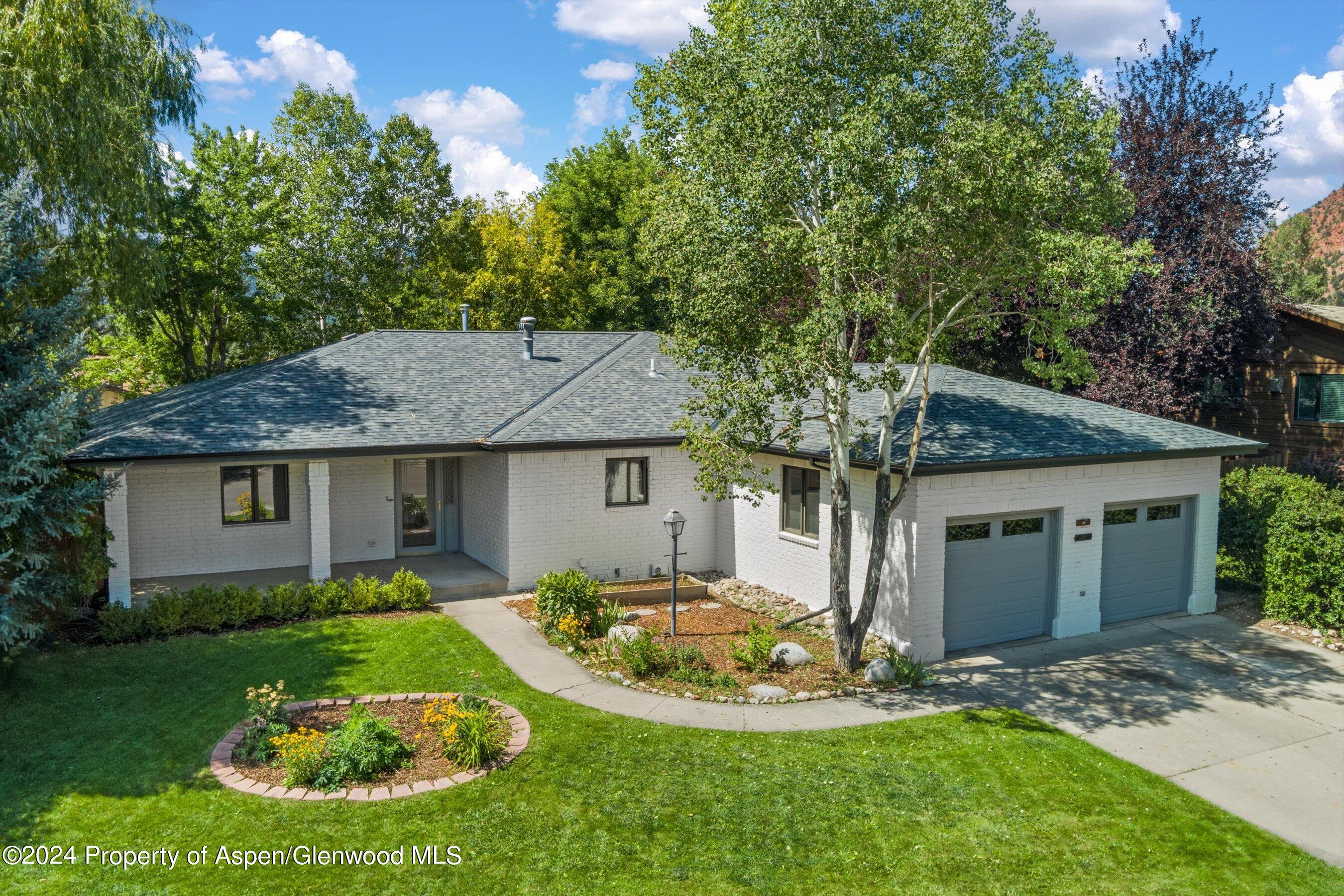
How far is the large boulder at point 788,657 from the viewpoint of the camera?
12.2 meters

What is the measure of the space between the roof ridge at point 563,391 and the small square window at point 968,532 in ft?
25.0

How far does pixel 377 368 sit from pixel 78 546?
7.17 m

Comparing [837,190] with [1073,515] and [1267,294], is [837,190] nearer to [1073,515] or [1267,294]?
[1073,515]

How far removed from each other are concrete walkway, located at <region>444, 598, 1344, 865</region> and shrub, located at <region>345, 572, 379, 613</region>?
156 cm

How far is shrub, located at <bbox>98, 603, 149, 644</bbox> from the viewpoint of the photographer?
12609 millimetres

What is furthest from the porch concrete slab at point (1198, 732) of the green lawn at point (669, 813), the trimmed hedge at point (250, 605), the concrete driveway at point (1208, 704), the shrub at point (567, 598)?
the trimmed hedge at point (250, 605)

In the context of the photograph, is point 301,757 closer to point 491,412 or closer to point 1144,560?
point 491,412

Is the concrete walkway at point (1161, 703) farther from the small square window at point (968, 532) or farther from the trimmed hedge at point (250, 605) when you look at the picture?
the small square window at point (968, 532)

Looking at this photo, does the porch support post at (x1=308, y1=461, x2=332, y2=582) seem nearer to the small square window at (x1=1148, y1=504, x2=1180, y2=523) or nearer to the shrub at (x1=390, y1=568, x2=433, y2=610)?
the shrub at (x1=390, y1=568, x2=433, y2=610)

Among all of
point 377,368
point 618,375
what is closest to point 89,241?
point 377,368

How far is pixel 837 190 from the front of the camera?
10188mm

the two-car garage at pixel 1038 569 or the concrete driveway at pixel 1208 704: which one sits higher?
the two-car garage at pixel 1038 569

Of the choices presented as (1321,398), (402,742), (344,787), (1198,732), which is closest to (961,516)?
(1198,732)

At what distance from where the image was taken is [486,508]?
1728 centimetres
